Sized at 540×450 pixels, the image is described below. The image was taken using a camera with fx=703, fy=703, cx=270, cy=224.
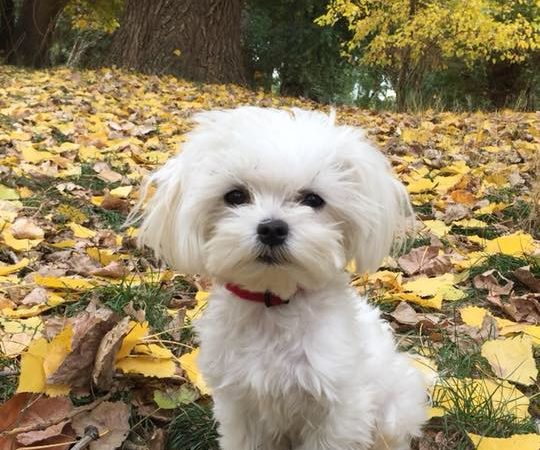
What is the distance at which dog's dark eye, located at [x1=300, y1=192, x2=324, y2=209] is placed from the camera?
2091 millimetres

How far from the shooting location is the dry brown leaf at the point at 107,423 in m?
2.25

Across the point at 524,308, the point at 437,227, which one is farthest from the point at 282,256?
the point at 437,227

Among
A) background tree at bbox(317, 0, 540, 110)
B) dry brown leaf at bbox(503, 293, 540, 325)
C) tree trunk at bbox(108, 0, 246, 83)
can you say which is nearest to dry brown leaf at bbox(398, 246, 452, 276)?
dry brown leaf at bbox(503, 293, 540, 325)

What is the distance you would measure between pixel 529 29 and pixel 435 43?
5.98 ft

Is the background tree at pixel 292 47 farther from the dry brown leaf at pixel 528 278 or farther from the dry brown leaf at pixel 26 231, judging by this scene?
the dry brown leaf at pixel 528 278

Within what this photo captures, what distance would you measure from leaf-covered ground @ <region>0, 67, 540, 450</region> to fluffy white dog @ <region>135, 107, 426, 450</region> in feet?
1.20

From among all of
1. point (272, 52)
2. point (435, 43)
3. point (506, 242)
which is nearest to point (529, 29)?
point (435, 43)

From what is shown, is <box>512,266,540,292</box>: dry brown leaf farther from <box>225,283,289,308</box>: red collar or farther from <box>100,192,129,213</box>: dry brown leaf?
<box>100,192,129,213</box>: dry brown leaf

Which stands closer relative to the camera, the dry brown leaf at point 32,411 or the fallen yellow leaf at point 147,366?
the dry brown leaf at point 32,411

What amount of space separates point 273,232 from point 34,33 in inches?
718

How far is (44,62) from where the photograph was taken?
18.5 m

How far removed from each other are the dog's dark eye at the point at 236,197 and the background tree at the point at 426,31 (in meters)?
11.0

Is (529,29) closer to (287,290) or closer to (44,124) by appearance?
(44,124)

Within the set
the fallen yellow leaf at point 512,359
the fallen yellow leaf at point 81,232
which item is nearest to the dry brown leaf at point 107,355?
the fallen yellow leaf at point 512,359
